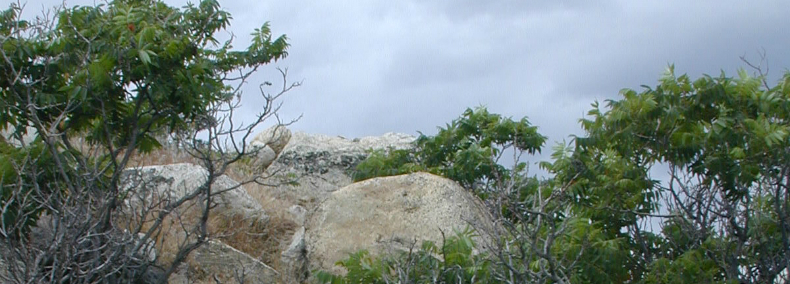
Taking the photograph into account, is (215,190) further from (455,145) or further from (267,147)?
(267,147)

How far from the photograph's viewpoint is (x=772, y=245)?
8789 millimetres

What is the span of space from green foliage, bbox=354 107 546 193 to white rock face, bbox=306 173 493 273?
1393mm

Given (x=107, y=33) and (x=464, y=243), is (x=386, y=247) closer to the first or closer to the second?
(x=464, y=243)

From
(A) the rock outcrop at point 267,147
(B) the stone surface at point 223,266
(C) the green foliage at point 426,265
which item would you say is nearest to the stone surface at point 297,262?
(B) the stone surface at point 223,266

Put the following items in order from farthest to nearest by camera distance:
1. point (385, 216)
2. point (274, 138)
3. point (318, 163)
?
1. point (274, 138)
2. point (318, 163)
3. point (385, 216)

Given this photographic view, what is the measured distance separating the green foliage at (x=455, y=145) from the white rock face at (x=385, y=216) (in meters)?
1.39

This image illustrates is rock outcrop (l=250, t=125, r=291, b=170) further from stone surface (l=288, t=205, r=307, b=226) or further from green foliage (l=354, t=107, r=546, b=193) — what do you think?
green foliage (l=354, t=107, r=546, b=193)

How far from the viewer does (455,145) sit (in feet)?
42.0

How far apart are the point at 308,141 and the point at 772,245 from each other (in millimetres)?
9048

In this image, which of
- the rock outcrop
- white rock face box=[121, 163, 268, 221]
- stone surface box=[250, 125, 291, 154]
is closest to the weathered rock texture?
the rock outcrop

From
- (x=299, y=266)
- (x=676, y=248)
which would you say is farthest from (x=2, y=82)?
(x=676, y=248)

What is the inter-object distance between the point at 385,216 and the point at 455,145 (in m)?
2.56

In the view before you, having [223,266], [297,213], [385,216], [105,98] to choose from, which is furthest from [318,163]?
[105,98]

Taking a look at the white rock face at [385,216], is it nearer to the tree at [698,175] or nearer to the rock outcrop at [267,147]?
the tree at [698,175]
